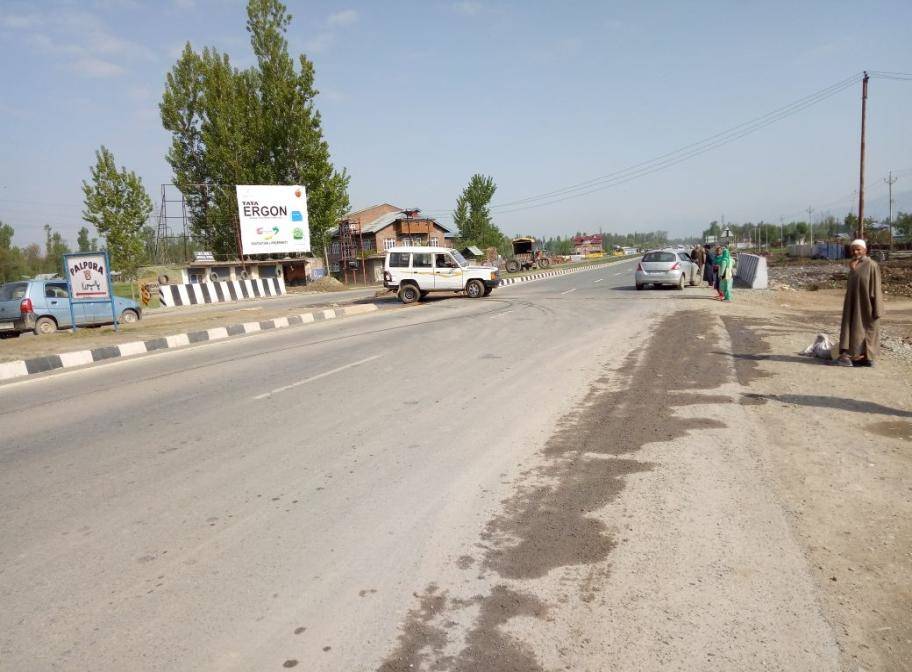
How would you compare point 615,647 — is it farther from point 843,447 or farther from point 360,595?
point 843,447

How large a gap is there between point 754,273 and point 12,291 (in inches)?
986

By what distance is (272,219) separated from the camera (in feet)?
128

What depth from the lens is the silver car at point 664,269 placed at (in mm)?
22672

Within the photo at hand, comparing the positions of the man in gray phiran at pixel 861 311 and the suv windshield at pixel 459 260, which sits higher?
the suv windshield at pixel 459 260

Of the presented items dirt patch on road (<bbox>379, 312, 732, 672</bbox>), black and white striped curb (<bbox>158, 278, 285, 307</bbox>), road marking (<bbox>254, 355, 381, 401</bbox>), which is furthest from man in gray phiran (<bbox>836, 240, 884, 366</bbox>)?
black and white striped curb (<bbox>158, 278, 285, 307</bbox>)

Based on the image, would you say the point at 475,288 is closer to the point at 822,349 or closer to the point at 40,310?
the point at 40,310

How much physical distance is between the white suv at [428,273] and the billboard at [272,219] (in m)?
18.2

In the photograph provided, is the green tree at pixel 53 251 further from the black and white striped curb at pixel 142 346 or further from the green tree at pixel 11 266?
the black and white striped curb at pixel 142 346

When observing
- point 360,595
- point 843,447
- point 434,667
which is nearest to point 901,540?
point 843,447

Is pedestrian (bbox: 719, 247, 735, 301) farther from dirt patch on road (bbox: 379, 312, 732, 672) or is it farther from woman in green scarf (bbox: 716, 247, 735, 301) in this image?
dirt patch on road (bbox: 379, 312, 732, 672)

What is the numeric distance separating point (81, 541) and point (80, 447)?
2.40m

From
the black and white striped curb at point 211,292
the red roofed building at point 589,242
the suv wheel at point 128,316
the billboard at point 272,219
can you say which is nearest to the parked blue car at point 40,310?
the suv wheel at point 128,316

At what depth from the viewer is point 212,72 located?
45781 mm

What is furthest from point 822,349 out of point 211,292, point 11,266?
point 11,266
